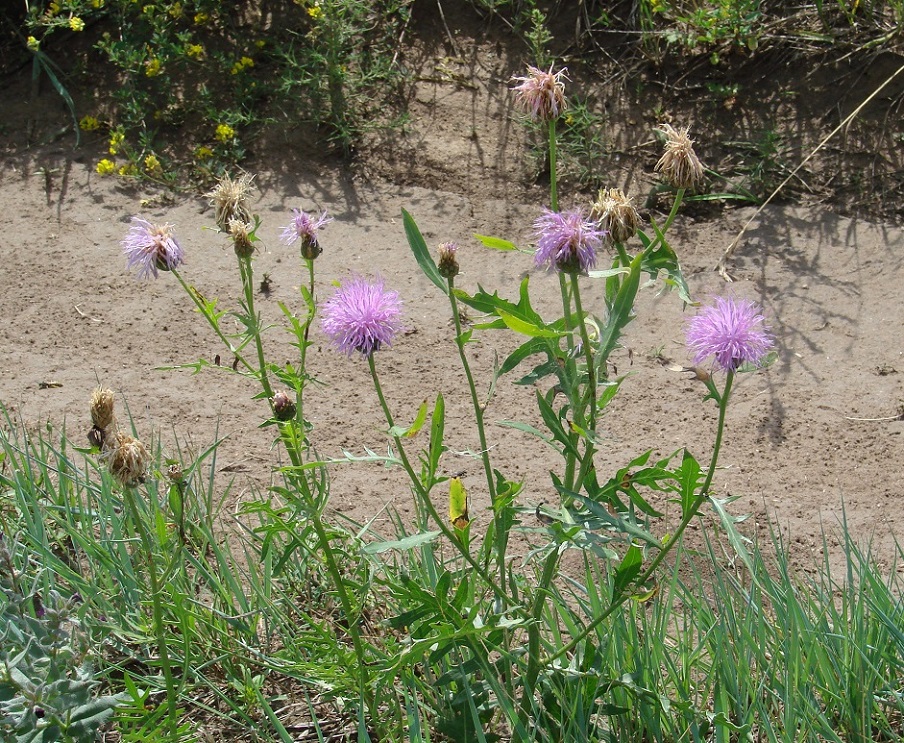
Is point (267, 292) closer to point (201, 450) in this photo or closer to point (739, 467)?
point (201, 450)

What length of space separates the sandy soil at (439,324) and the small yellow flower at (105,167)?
0.05m

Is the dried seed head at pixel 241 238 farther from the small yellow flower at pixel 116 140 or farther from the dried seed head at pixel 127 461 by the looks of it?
the small yellow flower at pixel 116 140

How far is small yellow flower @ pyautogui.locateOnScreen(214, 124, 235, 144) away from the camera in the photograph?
4.19 m

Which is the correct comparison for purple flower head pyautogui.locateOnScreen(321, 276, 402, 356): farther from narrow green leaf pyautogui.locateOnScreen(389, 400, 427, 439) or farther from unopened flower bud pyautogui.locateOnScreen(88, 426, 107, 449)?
unopened flower bud pyautogui.locateOnScreen(88, 426, 107, 449)

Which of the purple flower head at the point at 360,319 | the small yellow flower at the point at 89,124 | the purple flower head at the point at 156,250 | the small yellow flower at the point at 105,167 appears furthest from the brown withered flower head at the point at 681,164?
the small yellow flower at the point at 89,124

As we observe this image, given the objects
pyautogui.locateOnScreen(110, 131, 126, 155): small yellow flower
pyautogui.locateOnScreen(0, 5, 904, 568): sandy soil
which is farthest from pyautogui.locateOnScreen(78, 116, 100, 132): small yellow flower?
pyautogui.locateOnScreen(110, 131, 126, 155): small yellow flower

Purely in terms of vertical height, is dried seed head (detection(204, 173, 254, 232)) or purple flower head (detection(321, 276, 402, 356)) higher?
dried seed head (detection(204, 173, 254, 232))

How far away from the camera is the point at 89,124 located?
4.43 meters

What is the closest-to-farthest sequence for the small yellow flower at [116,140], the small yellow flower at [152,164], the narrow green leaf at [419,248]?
the narrow green leaf at [419,248]
the small yellow flower at [152,164]
the small yellow flower at [116,140]

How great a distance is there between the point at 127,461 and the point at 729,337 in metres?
0.90

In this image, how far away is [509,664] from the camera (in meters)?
1.73

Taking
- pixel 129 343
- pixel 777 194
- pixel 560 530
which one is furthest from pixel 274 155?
pixel 560 530

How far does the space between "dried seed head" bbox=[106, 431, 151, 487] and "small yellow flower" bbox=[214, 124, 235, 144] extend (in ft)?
9.33

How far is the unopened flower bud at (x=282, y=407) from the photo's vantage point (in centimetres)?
168
